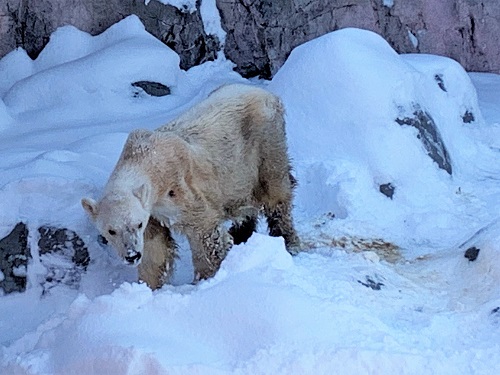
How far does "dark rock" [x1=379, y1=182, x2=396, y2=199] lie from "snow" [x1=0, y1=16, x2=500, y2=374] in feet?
0.19

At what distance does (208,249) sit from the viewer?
5.45m

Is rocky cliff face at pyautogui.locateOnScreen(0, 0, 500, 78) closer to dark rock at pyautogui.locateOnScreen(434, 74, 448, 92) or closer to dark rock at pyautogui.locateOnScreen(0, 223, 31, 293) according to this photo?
dark rock at pyautogui.locateOnScreen(434, 74, 448, 92)

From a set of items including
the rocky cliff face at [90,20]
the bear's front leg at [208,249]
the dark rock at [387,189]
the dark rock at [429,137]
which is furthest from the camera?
the rocky cliff face at [90,20]

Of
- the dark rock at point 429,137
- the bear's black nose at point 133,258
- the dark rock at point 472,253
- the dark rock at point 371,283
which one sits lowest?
the dark rock at point 429,137

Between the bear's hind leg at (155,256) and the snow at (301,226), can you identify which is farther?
the bear's hind leg at (155,256)

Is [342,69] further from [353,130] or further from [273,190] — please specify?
[273,190]

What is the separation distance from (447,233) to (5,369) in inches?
144

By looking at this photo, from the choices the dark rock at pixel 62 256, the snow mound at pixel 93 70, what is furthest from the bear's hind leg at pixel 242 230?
the snow mound at pixel 93 70

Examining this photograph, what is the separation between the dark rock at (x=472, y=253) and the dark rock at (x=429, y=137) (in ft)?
7.20

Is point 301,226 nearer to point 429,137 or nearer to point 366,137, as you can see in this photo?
point 366,137

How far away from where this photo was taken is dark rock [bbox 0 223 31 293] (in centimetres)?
595

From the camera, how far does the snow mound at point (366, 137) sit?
24.0 ft

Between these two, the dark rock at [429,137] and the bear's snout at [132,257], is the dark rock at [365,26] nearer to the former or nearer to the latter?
the dark rock at [429,137]

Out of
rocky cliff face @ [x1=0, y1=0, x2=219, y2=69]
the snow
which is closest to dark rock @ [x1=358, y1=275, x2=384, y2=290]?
the snow
